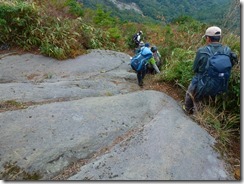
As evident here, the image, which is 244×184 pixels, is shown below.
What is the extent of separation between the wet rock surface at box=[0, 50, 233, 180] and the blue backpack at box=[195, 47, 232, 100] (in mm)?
764

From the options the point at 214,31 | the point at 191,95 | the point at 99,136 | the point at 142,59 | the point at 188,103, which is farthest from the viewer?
the point at 142,59

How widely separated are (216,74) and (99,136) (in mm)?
2445

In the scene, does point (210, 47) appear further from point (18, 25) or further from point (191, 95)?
point (18, 25)

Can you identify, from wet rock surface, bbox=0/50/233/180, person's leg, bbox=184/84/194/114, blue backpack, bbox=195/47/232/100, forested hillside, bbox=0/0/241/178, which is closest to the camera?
wet rock surface, bbox=0/50/233/180

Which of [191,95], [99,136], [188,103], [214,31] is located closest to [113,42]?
[188,103]

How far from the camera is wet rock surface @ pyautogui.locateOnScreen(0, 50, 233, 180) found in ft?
16.1

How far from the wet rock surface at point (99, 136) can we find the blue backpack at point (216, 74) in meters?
0.76

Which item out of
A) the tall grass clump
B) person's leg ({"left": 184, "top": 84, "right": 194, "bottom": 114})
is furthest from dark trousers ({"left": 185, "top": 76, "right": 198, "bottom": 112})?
the tall grass clump

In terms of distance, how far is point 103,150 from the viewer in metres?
5.50

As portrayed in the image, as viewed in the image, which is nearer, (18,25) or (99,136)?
(99,136)

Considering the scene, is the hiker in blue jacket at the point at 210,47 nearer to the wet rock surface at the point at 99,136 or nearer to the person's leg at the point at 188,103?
the person's leg at the point at 188,103

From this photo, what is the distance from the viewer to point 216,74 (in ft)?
19.5

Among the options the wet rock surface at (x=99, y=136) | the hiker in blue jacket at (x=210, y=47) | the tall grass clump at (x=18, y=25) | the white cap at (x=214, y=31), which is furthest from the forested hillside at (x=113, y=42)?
the white cap at (x=214, y=31)

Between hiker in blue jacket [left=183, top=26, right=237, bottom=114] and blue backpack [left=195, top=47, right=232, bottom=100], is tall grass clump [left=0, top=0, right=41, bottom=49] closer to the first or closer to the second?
hiker in blue jacket [left=183, top=26, right=237, bottom=114]
